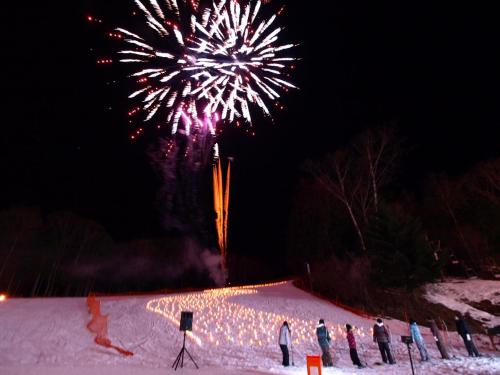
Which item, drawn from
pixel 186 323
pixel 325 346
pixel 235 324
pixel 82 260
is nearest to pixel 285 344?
pixel 325 346

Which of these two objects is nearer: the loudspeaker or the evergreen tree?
the loudspeaker

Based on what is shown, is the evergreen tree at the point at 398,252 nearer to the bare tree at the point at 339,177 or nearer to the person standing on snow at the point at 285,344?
the bare tree at the point at 339,177

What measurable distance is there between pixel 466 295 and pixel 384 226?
7.12 meters

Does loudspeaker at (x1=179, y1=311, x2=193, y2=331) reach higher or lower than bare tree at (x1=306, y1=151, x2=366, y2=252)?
lower

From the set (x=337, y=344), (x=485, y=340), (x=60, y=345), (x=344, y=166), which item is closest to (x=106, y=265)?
(x=344, y=166)

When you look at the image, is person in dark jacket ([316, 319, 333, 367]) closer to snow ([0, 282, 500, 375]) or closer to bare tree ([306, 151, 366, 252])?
snow ([0, 282, 500, 375])

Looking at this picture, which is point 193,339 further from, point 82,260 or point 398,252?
point 82,260

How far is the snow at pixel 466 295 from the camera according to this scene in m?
23.0

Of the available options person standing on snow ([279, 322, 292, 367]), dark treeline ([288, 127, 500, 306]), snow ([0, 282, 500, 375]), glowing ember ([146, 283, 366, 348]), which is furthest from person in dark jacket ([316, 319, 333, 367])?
dark treeline ([288, 127, 500, 306])

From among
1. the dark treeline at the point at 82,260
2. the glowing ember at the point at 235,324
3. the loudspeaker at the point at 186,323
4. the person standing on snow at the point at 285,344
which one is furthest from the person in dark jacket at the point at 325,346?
the dark treeline at the point at 82,260

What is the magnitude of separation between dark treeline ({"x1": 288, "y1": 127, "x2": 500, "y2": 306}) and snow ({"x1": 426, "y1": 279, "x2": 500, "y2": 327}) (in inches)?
57.3

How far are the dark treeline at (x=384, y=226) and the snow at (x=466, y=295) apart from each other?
1.46 m

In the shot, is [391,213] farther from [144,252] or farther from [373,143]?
[144,252]

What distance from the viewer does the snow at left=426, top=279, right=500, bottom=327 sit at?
75.4ft
